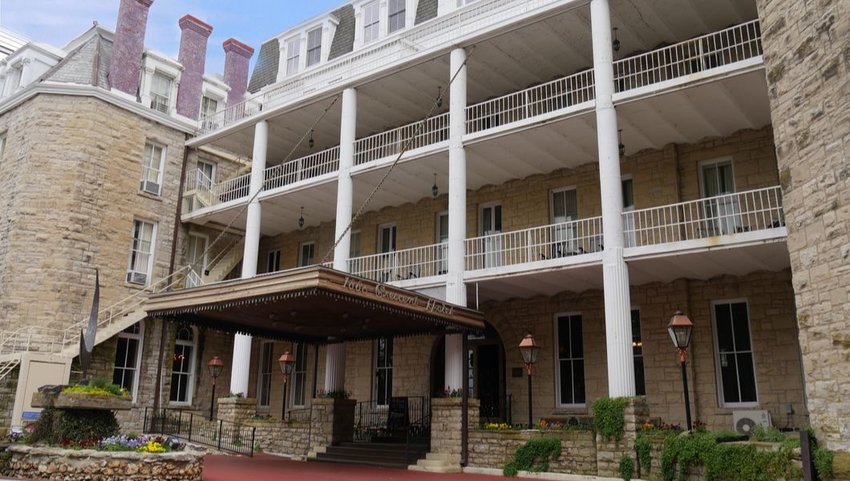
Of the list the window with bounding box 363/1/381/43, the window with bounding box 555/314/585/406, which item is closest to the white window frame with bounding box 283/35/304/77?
the window with bounding box 363/1/381/43

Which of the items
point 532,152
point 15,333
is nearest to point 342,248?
point 532,152

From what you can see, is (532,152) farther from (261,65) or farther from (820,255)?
(261,65)

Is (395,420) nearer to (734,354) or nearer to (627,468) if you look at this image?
(627,468)

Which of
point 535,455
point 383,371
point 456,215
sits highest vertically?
point 456,215

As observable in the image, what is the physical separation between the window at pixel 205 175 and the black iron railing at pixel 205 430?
785cm

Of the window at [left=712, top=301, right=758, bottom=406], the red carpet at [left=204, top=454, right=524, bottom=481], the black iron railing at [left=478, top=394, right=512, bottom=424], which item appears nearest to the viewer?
the red carpet at [left=204, top=454, right=524, bottom=481]

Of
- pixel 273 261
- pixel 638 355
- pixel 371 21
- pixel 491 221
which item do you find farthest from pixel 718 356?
pixel 273 261

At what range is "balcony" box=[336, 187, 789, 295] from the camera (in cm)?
1247

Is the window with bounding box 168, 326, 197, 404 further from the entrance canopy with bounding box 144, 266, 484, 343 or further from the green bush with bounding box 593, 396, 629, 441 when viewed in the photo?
the green bush with bounding box 593, 396, 629, 441

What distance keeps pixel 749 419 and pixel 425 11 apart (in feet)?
44.5

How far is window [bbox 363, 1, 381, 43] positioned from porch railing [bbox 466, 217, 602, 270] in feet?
25.2

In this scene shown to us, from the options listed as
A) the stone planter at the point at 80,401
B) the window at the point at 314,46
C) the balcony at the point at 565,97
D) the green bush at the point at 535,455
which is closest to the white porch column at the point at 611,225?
the balcony at the point at 565,97

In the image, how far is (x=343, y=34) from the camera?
2214 cm

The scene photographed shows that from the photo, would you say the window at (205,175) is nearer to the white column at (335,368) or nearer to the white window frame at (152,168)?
the white window frame at (152,168)
